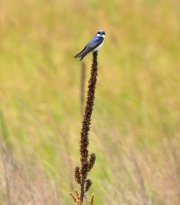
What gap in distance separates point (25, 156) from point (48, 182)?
9.9 inches

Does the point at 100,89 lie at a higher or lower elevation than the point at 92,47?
higher

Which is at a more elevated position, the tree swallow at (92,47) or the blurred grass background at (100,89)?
the blurred grass background at (100,89)

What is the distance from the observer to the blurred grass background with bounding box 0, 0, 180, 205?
5.41 meters

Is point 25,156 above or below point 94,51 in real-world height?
above

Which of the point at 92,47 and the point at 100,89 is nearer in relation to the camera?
the point at 92,47

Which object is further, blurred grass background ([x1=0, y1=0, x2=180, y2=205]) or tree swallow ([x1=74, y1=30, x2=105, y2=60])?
blurred grass background ([x1=0, y1=0, x2=180, y2=205])

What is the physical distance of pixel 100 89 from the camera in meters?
14.5

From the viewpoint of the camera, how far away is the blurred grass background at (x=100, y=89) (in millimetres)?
5410

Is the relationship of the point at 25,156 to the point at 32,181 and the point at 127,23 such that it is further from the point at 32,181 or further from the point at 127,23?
the point at 127,23

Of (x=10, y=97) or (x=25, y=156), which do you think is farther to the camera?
(x=10, y=97)

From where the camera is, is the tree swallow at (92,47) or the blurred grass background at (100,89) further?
the blurred grass background at (100,89)

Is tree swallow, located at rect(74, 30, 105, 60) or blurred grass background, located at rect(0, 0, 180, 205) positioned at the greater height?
blurred grass background, located at rect(0, 0, 180, 205)

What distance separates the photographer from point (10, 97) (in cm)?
1331

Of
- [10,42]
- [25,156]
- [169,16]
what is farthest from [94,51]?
[169,16]
